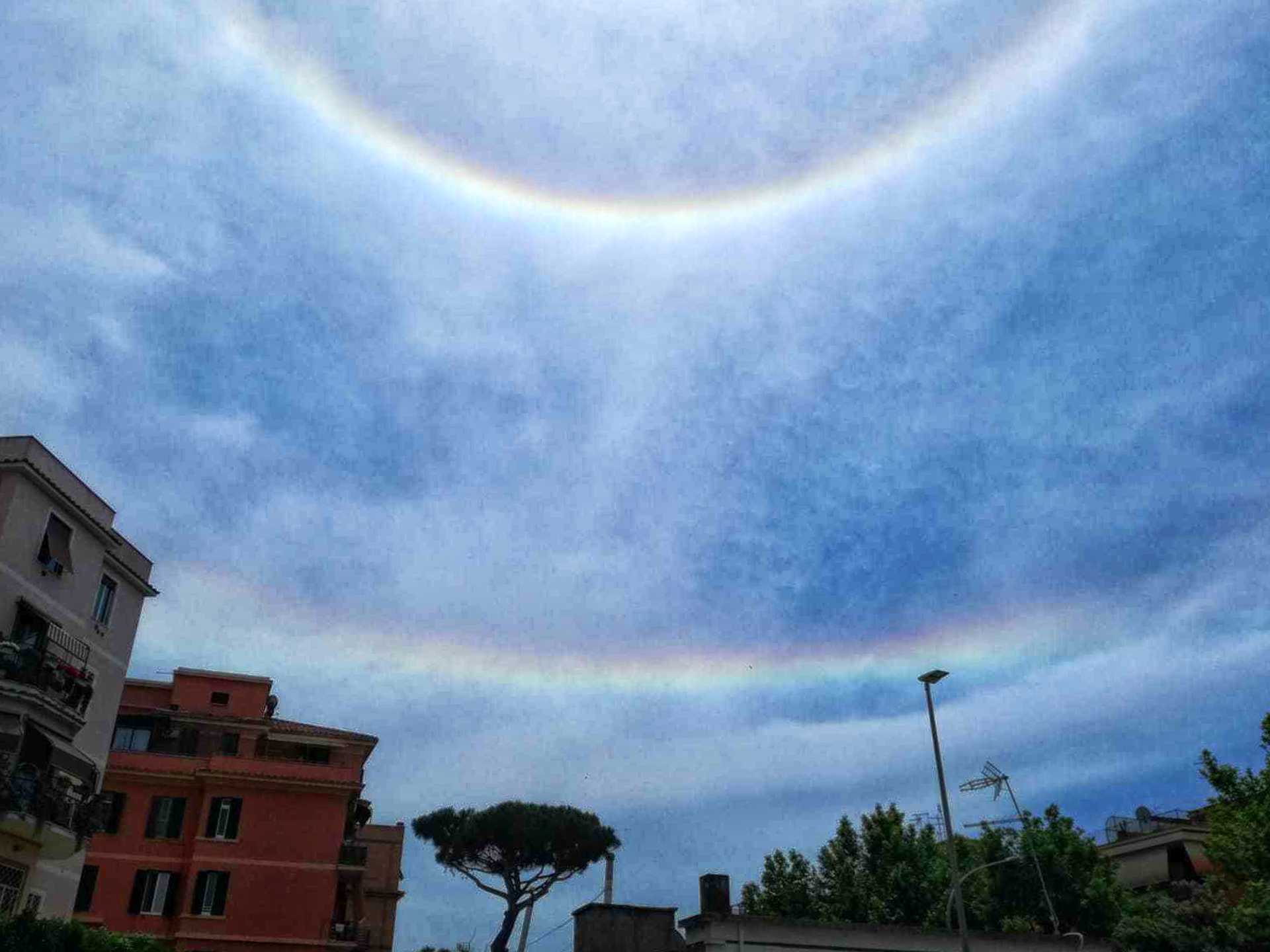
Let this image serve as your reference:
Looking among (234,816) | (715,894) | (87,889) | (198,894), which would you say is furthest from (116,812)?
(715,894)

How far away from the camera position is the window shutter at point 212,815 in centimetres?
4350

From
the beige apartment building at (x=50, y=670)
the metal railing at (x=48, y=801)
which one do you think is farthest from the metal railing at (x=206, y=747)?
the metal railing at (x=48, y=801)

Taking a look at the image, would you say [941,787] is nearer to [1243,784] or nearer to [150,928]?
[1243,784]

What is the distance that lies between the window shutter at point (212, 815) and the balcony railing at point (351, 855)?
208 inches

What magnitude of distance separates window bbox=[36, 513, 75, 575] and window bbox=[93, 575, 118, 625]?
2053 mm

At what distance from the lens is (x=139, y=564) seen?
35.8 meters

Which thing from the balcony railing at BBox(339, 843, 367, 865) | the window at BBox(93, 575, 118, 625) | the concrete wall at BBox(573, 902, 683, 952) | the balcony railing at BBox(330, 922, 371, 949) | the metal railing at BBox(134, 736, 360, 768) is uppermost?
the window at BBox(93, 575, 118, 625)

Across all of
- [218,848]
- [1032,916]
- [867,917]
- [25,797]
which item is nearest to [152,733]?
[218,848]

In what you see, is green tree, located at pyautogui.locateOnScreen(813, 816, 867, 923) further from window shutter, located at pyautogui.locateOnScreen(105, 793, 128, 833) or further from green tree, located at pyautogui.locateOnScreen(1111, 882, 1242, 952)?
window shutter, located at pyautogui.locateOnScreen(105, 793, 128, 833)

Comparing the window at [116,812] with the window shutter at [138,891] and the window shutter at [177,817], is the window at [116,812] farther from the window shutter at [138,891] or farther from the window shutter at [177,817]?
the window shutter at [138,891]

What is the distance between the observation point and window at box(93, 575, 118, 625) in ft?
109

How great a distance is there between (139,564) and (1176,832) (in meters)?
51.8

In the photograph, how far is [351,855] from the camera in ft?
149

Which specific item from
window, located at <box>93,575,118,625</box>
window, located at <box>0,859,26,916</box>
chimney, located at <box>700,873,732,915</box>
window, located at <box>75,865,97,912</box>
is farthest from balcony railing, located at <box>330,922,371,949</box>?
chimney, located at <box>700,873,732,915</box>
